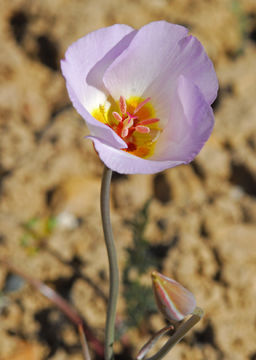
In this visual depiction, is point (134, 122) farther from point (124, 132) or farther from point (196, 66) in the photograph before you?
point (196, 66)

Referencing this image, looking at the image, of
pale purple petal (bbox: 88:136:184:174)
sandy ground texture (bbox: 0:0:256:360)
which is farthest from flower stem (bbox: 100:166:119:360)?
sandy ground texture (bbox: 0:0:256:360)

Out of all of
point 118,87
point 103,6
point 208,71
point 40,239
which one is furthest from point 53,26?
point 208,71

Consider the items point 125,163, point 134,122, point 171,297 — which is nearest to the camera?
point 125,163

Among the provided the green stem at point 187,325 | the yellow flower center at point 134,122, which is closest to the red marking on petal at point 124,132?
the yellow flower center at point 134,122

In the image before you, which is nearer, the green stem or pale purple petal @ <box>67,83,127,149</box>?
pale purple petal @ <box>67,83,127,149</box>

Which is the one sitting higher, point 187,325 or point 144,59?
point 144,59

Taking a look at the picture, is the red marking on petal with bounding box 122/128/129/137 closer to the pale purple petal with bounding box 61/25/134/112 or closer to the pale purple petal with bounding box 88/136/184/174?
the pale purple petal with bounding box 61/25/134/112

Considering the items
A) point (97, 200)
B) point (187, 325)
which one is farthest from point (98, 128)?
point (97, 200)
